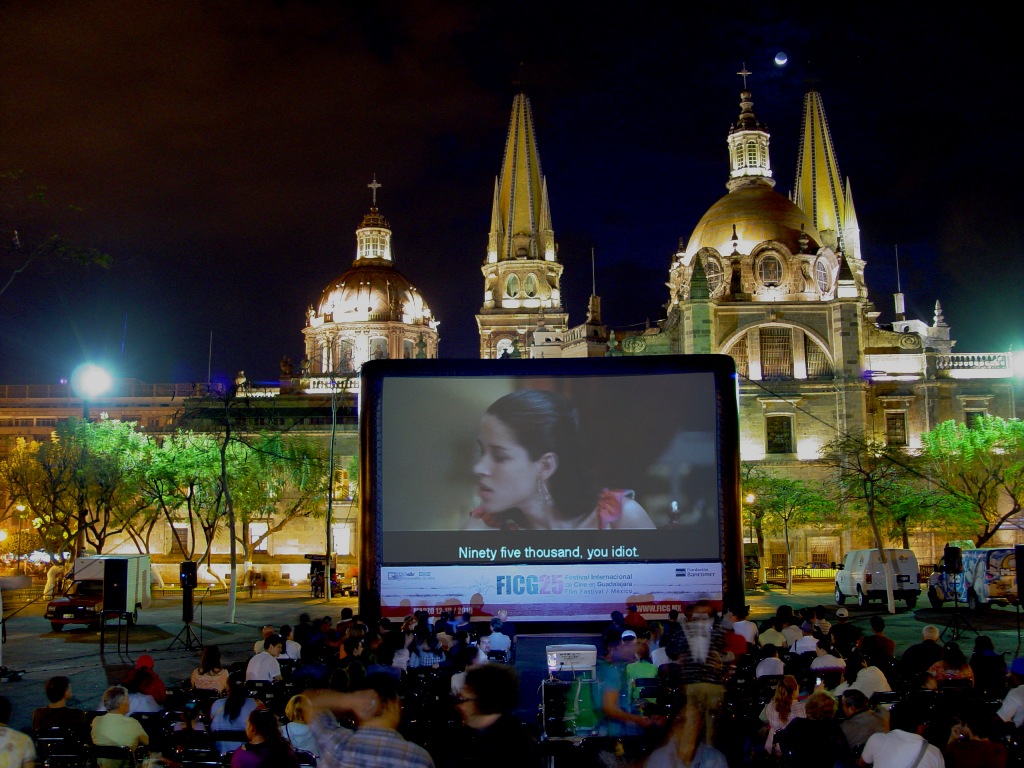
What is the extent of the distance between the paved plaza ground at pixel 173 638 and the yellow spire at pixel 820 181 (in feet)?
122

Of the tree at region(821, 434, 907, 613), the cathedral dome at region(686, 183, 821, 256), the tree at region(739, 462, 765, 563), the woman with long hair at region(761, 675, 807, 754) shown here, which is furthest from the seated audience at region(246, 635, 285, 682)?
the cathedral dome at region(686, 183, 821, 256)

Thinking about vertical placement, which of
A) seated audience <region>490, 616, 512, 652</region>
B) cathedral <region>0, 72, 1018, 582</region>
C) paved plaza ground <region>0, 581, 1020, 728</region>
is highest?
cathedral <region>0, 72, 1018, 582</region>

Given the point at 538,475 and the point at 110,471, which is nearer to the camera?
the point at 538,475

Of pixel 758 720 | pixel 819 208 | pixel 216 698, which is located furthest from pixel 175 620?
pixel 819 208

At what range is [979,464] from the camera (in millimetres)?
44281

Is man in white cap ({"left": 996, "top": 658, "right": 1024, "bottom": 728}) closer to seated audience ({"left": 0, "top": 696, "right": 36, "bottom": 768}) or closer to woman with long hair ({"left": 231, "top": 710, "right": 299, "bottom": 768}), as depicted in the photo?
woman with long hair ({"left": 231, "top": 710, "right": 299, "bottom": 768})

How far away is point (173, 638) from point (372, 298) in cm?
6038

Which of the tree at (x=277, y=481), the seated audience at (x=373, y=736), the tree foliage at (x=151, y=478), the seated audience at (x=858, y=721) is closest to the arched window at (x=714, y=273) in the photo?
the tree at (x=277, y=481)

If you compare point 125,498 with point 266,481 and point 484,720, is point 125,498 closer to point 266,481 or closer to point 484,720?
point 266,481

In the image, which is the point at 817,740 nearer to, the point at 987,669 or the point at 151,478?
the point at 987,669

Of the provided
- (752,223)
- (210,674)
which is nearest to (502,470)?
(210,674)

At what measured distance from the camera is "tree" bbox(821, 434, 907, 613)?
139 feet

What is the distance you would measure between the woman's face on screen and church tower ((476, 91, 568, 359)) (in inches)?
A: 2062

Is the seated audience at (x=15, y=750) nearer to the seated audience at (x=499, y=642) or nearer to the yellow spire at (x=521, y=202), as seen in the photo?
the seated audience at (x=499, y=642)
